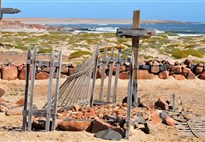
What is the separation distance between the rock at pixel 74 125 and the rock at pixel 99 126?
0.15 m

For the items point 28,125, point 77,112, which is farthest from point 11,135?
point 77,112

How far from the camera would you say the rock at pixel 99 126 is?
990 cm

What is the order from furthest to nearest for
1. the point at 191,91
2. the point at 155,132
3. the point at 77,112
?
the point at 191,91 < the point at 77,112 < the point at 155,132

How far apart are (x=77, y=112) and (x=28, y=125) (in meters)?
1.56

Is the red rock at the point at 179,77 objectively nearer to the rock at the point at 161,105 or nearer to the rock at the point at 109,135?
the rock at the point at 161,105

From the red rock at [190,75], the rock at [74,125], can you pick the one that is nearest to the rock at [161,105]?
the rock at [74,125]

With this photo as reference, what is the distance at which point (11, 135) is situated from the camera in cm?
962

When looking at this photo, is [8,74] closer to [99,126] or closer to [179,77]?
[179,77]

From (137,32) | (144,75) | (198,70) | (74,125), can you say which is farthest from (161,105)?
(198,70)

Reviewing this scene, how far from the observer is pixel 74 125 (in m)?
10.0

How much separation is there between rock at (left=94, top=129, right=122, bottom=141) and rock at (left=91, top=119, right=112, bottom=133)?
19cm

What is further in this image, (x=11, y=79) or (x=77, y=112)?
(x=11, y=79)

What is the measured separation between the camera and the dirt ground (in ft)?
31.5

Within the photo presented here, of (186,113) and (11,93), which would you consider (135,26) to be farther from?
(11,93)
